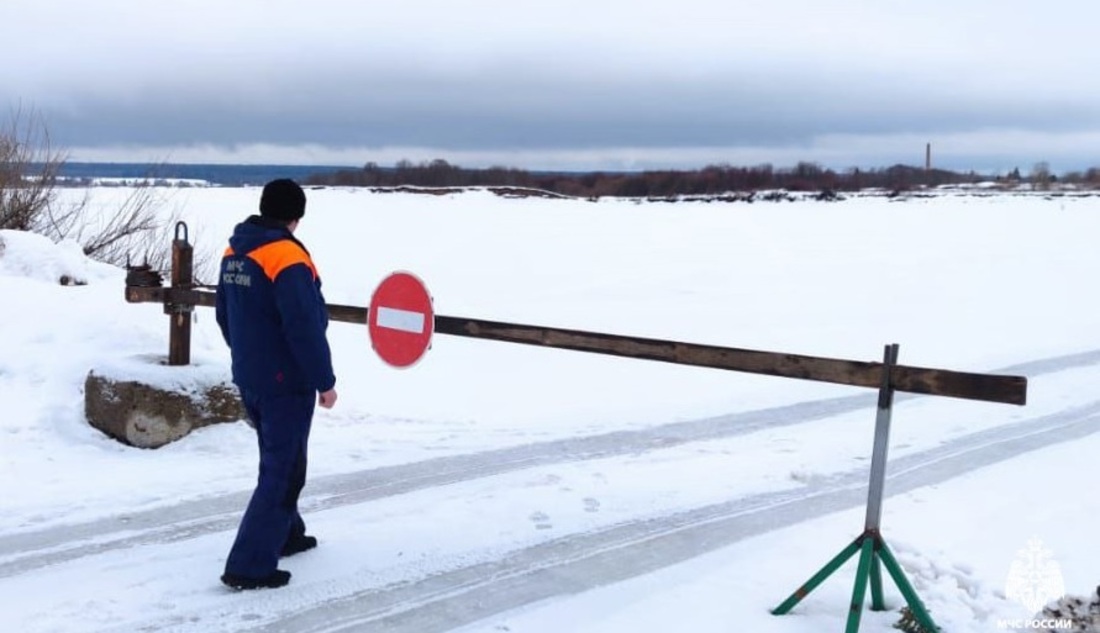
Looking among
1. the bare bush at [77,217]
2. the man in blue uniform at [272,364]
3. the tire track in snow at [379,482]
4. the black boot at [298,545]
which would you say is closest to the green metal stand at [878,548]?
the man in blue uniform at [272,364]

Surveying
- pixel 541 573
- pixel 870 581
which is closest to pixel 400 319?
pixel 541 573

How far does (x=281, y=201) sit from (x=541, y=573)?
216 cm

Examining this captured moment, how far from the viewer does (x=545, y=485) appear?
6.66 m

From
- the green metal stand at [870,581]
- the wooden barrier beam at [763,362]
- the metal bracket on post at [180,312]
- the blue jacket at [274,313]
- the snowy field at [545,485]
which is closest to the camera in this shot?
the wooden barrier beam at [763,362]

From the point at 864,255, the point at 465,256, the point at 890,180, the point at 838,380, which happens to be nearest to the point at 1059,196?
the point at 890,180

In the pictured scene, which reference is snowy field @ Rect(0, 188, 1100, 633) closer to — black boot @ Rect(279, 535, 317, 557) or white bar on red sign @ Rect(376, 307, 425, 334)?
black boot @ Rect(279, 535, 317, 557)

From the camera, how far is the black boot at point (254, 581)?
4.89 metres

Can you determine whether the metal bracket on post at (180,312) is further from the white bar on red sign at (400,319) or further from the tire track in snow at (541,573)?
the tire track in snow at (541,573)

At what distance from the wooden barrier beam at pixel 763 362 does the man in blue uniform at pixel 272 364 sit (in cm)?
137

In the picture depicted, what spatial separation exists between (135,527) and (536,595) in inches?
89.5

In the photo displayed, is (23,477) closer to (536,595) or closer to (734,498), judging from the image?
(536,595)

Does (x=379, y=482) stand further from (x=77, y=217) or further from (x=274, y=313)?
(x=77, y=217)

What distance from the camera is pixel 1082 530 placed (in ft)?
19.9

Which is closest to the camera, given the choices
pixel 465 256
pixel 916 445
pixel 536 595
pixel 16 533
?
pixel 536 595
